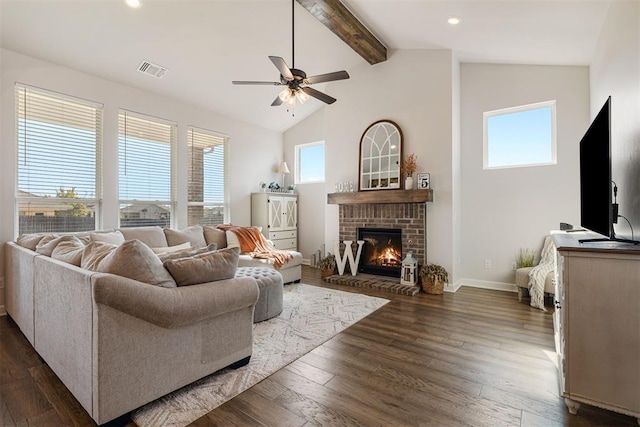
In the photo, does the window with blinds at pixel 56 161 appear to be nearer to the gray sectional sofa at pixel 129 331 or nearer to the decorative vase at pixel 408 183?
the gray sectional sofa at pixel 129 331

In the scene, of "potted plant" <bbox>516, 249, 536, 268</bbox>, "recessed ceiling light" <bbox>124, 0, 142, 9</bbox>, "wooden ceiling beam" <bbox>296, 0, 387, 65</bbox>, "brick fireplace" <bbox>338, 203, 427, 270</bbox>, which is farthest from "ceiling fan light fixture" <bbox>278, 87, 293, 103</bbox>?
"potted plant" <bbox>516, 249, 536, 268</bbox>

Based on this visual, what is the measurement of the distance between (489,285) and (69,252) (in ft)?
16.3

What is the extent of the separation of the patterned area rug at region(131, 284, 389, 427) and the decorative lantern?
0.73 m

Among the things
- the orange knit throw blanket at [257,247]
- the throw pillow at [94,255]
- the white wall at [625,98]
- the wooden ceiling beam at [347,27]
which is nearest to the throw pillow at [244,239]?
the orange knit throw blanket at [257,247]

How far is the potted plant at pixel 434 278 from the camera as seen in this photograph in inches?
167

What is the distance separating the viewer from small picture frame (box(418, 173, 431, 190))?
4516 millimetres

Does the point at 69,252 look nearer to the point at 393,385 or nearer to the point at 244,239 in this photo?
the point at 393,385

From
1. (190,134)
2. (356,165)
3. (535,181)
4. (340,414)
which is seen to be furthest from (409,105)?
(340,414)

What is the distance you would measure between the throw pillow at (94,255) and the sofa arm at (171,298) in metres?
0.37

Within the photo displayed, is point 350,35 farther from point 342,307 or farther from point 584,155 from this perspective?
point 342,307

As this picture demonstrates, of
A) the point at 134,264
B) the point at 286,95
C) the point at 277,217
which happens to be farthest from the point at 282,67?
the point at 277,217

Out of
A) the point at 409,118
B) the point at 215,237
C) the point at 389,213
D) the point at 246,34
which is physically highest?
the point at 246,34

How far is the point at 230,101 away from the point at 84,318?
4.58 metres

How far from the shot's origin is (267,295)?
3.24 meters
